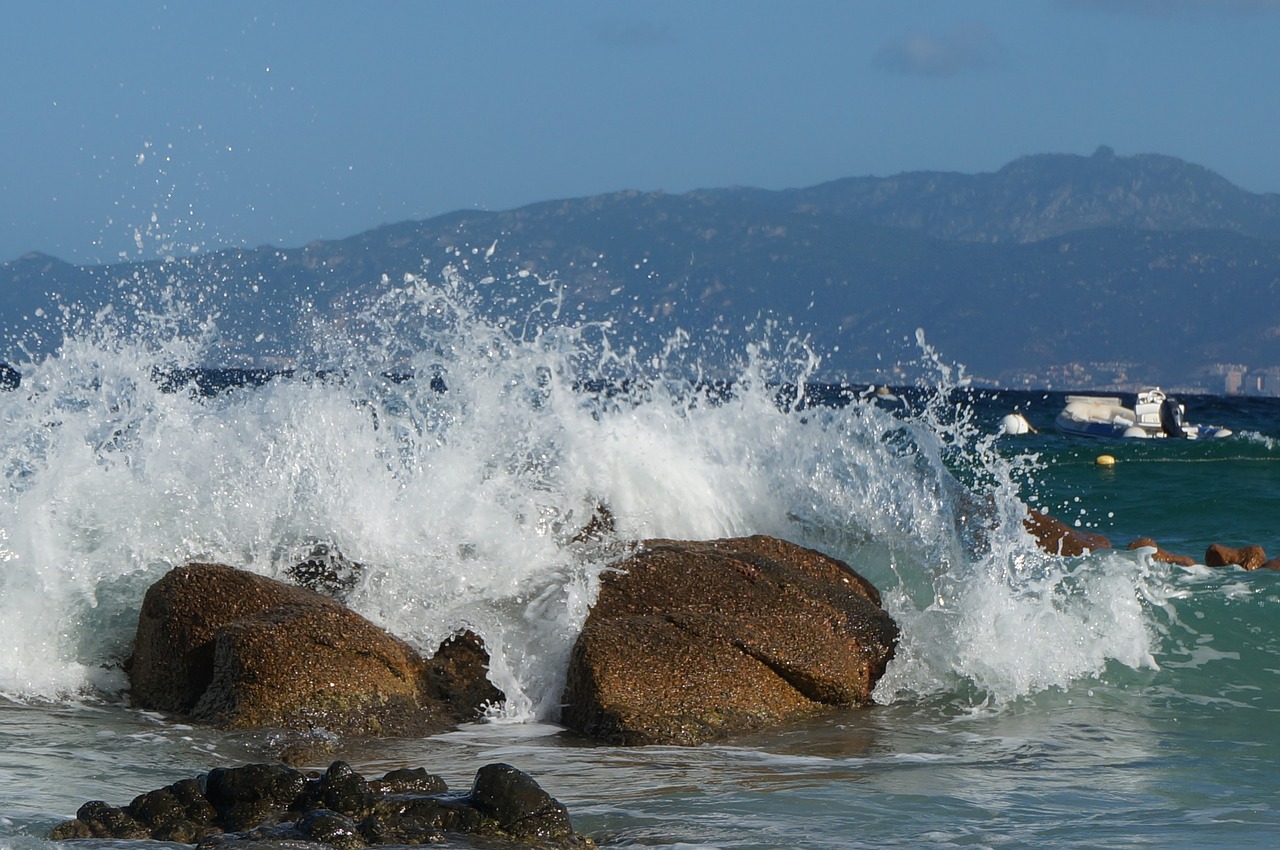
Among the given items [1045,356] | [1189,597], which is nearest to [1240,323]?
[1045,356]

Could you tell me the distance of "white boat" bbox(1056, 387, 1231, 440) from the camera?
31.3 meters

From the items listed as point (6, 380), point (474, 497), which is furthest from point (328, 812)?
point (6, 380)

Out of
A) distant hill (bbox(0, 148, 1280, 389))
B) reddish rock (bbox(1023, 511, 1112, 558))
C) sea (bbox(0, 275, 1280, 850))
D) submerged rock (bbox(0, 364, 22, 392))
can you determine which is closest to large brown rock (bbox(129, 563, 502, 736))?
sea (bbox(0, 275, 1280, 850))

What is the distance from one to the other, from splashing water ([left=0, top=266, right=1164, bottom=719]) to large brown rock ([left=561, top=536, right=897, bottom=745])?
0.90ft

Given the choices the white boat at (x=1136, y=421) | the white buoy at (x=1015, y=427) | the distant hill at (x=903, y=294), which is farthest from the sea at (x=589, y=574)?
the distant hill at (x=903, y=294)

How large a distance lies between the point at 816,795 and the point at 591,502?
3422mm

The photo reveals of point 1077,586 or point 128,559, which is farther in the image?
point 1077,586

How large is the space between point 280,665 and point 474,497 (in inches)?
84.2

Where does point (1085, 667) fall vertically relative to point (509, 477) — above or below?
below

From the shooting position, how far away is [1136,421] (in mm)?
32406

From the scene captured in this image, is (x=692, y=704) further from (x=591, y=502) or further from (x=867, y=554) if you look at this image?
(x=867, y=554)

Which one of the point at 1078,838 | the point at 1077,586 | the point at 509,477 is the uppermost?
the point at 509,477

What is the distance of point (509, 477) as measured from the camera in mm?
7867

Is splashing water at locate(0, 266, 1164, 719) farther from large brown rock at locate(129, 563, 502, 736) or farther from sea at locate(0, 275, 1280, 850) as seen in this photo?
large brown rock at locate(129, 563, 502, 736)
